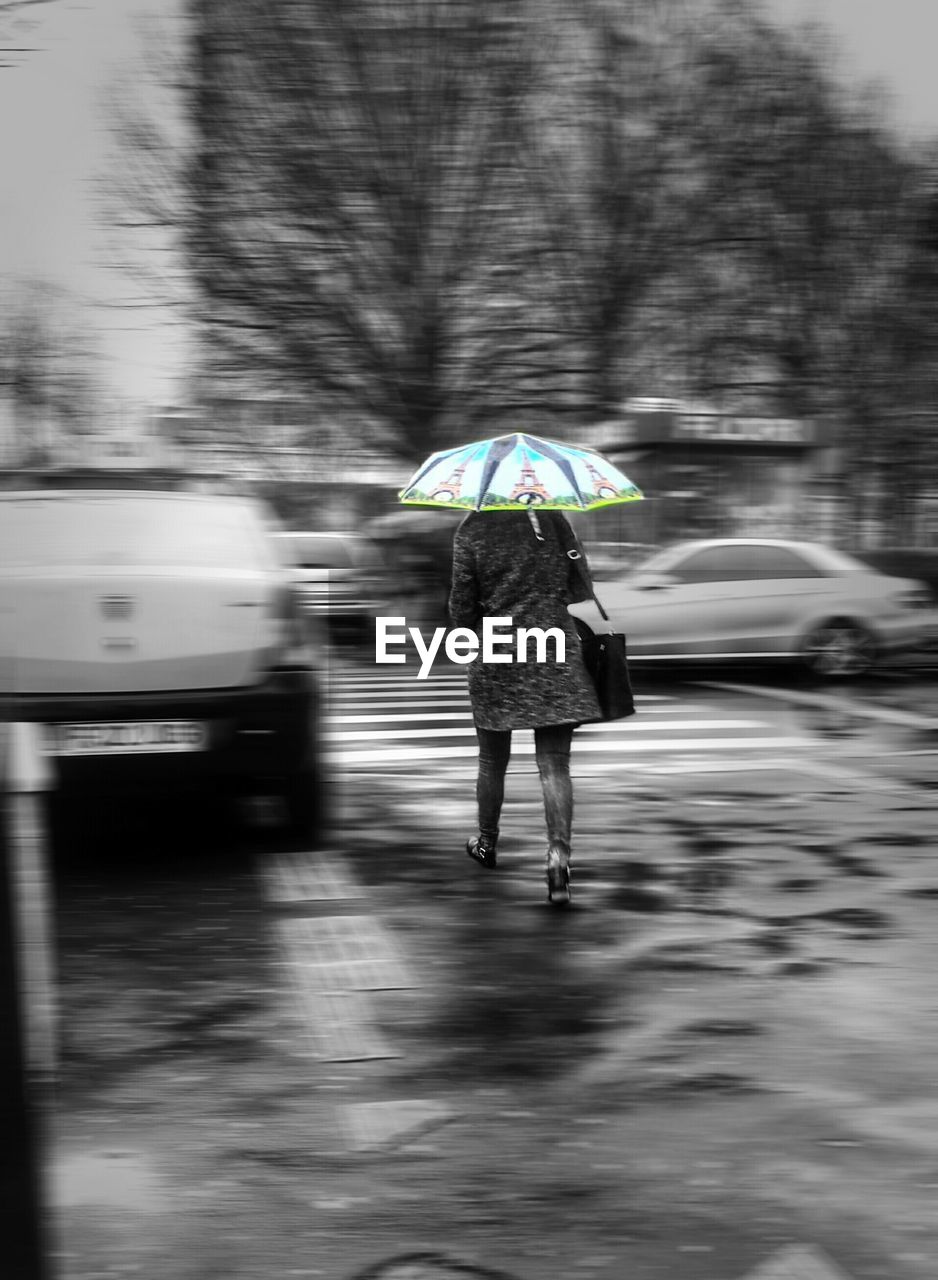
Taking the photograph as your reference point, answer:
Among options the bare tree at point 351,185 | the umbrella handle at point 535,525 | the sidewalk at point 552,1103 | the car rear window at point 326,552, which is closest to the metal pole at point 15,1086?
the sidewalk at point 552,1103

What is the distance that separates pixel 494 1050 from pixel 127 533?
3487 mm

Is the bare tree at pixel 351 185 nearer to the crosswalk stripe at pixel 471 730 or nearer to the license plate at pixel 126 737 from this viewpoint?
the crosswalk stripe at pixel 471 730

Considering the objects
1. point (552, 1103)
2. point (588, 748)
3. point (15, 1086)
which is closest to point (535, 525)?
point (552, 1103)

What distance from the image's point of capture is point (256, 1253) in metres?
3.30

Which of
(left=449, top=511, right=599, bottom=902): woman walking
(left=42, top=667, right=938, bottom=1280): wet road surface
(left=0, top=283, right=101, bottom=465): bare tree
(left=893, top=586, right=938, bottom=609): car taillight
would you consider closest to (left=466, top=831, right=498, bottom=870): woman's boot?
(left=42, top=667, right=938, bottom=1280): wet road surface

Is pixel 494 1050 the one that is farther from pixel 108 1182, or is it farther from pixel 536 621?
pixel 536 621

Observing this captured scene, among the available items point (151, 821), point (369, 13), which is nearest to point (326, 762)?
point (151, 821)

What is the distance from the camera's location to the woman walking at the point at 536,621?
21.2ft

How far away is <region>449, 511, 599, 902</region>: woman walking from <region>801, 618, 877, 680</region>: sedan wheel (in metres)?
10.7

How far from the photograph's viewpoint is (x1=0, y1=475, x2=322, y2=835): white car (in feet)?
22.3

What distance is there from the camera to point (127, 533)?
736cm

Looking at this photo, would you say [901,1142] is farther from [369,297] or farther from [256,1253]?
[369,297]

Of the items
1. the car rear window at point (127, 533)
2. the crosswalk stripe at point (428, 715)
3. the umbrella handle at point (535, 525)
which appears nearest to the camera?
the umbrella handle at point (535, 525)
